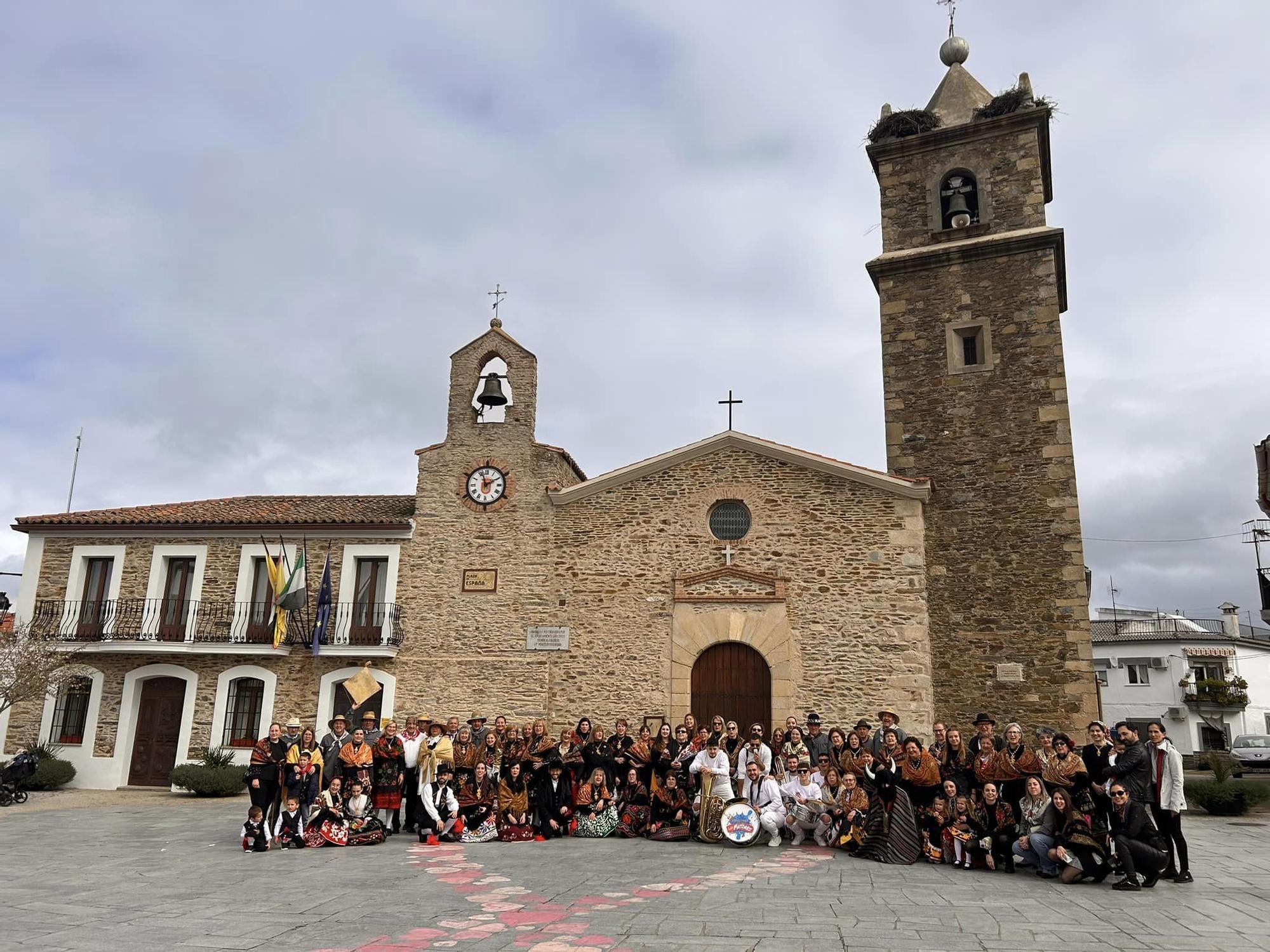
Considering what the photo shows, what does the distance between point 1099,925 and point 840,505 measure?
969cm

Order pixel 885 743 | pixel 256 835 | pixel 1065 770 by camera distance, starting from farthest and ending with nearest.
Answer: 1. pixel 256 835
2. pixel 885 743
3. pixel 1065 770

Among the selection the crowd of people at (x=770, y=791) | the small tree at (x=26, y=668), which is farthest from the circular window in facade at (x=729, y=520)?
the small tree at (x=26, y=668)

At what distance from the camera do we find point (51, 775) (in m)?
16.1

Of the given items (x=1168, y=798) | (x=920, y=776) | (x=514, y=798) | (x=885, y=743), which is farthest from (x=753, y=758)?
(x=1168, y=798)

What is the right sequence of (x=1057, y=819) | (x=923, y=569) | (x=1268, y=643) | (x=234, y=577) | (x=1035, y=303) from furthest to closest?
(x=1268, y=643) < (x=234, y=577) < (x=1035, y=303) < (x=923, y=569) < (x=1057, y=819)

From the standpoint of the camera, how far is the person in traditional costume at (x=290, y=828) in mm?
10336

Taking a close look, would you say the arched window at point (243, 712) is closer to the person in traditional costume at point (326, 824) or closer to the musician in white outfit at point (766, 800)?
the person in traditional costume at point (326, 824)

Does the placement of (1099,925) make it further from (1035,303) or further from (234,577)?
(234,577)

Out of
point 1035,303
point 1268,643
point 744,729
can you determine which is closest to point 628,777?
point 744,729

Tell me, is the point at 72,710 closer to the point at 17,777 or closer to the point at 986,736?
the point at 17,777

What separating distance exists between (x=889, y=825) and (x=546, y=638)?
7.96 metres

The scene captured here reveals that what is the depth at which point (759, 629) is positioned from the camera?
50.0 ft

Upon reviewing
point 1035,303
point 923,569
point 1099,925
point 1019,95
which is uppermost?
point 1019,95

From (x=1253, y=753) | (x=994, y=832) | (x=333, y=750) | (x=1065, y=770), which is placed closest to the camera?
(x=1065, y=770)
